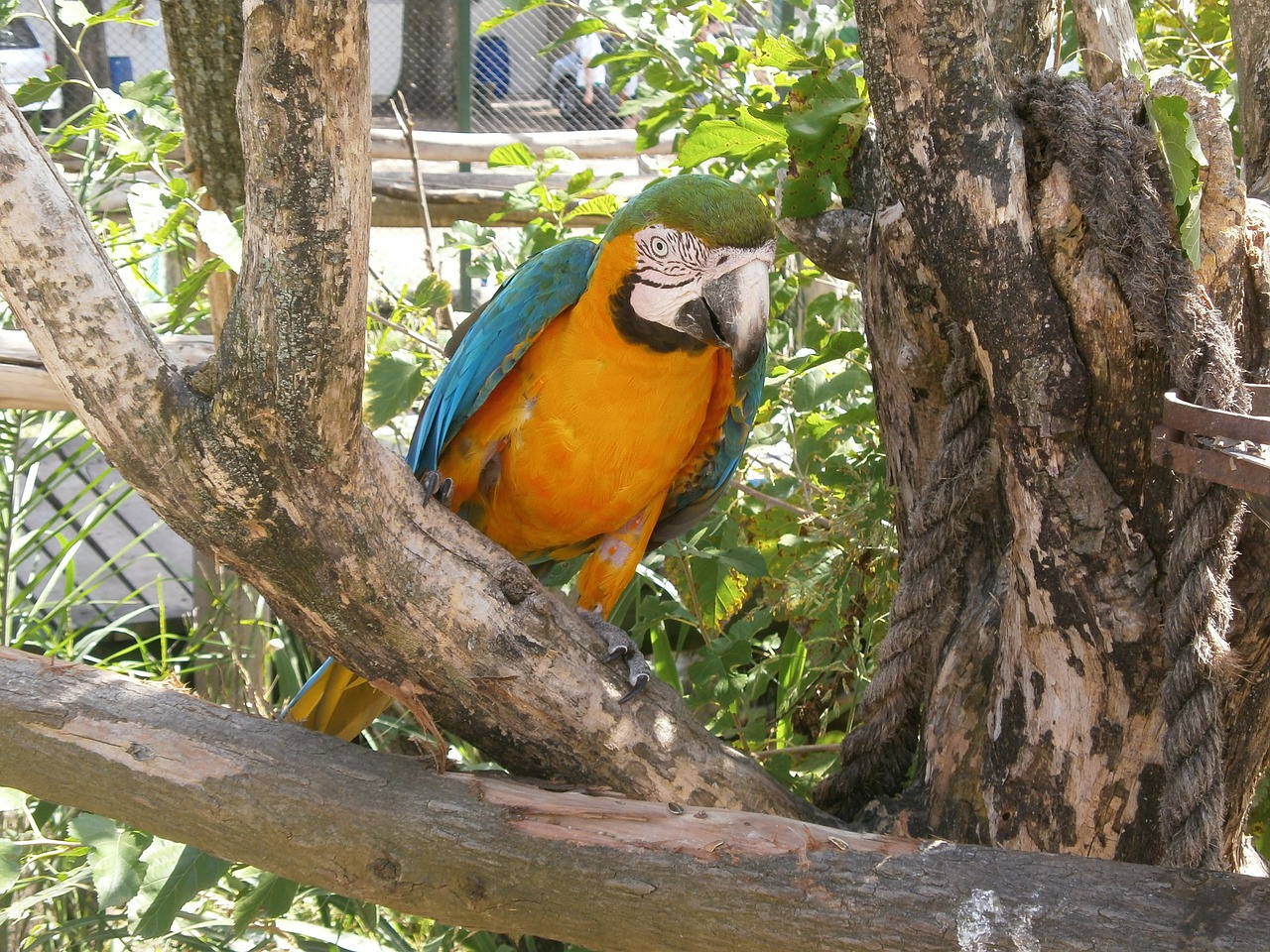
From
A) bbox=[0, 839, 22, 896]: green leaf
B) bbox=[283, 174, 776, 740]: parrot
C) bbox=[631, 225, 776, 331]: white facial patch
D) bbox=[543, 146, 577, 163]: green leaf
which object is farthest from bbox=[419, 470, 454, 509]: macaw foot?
bbox=[543, 146, 577, 163]: green leaf

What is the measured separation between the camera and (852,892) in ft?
3.75

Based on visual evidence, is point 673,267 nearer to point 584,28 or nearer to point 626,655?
point 626,655

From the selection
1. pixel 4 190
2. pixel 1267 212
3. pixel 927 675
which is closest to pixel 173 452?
pixel 4 190

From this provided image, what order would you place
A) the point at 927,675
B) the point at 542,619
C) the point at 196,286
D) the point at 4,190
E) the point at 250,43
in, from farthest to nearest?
the point at 196,286 < the point at 927,675 < the point at 542,619 < the point at 4,190 < the point at 250,43

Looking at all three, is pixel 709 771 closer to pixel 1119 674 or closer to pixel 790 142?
pixel 1119 674

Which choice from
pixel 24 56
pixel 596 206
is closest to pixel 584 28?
pixel 596 206

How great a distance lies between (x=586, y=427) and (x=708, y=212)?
0.38 meters

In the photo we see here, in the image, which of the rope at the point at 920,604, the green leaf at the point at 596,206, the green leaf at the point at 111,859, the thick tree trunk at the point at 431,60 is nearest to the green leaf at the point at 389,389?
the green leaf at the point at 596,206

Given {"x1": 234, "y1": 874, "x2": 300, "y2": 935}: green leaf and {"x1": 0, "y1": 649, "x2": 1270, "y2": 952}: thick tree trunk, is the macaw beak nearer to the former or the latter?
{"x1": 0, "y1": 649, "x2": 1270, "y2": 952}: thick tree trunk

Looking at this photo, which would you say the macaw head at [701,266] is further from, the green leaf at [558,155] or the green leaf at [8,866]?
the green leaf at [8,866]

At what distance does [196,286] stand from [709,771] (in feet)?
3.90

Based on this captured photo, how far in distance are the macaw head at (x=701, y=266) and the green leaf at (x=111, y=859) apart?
102cm

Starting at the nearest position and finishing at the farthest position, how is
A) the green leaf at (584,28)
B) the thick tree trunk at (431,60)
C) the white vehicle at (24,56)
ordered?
the green leaf at (584,28) < the white vehicle at (24,56) < the thick tree trunk at (431,60)

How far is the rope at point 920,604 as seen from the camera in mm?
1334
